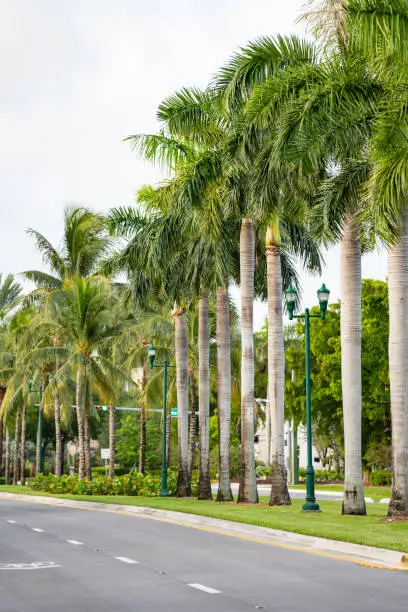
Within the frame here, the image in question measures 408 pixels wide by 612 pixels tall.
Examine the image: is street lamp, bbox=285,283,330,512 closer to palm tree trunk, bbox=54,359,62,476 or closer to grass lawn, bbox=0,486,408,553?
grass lawn, bbox=0,486,408,553

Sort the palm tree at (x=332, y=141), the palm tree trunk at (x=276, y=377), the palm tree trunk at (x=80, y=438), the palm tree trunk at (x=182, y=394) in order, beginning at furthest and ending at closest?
the palm tree trunk at (x=80, y=438) < the palm tree trunk at (x=182, y=394) < the palm tree trunk at (x=276, y=377) < the palm tree at (x=332, y=141)

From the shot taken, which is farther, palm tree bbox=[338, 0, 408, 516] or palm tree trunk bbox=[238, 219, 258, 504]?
palm tree trunk bbox=[238, 219, 258, 504]

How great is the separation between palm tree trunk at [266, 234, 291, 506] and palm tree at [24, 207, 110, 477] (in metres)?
19.8

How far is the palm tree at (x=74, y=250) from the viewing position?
1964 inches

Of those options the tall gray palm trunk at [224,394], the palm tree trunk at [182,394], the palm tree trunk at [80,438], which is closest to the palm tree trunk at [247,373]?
the tall gray palm trunk at [224,394]

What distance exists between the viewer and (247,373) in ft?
105

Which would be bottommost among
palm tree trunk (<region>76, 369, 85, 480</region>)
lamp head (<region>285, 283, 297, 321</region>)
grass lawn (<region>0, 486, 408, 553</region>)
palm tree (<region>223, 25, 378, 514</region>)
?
grass lawn (<region>0, 486, 408, 553</region>)

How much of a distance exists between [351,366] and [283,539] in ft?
20.9

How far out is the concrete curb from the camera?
15.4m

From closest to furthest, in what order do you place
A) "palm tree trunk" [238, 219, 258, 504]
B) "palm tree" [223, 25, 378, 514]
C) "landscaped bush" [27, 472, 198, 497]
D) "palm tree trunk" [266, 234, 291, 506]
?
"palm tree" [223, 25, 378, 514] → "palm tree trunk" [266, 234, 291, 506] → "palm tree trunk" [238, 219, 258, 504] → "landscaped bush" [27, 472, 198, 497]

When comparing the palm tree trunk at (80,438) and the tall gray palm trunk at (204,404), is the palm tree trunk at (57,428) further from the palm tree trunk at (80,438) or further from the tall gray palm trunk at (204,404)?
the tall gray palm trunk at (204,404)

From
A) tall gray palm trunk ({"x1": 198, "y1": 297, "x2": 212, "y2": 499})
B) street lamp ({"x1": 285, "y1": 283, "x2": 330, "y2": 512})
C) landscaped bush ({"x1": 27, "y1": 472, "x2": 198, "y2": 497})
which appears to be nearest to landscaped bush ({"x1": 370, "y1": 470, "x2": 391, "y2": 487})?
landscaped bush ({"x1": 27, "y1": 472, "x2": 198, "y2": 497})

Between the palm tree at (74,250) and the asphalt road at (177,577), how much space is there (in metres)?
29.8

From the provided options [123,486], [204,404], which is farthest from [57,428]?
[204,404]
